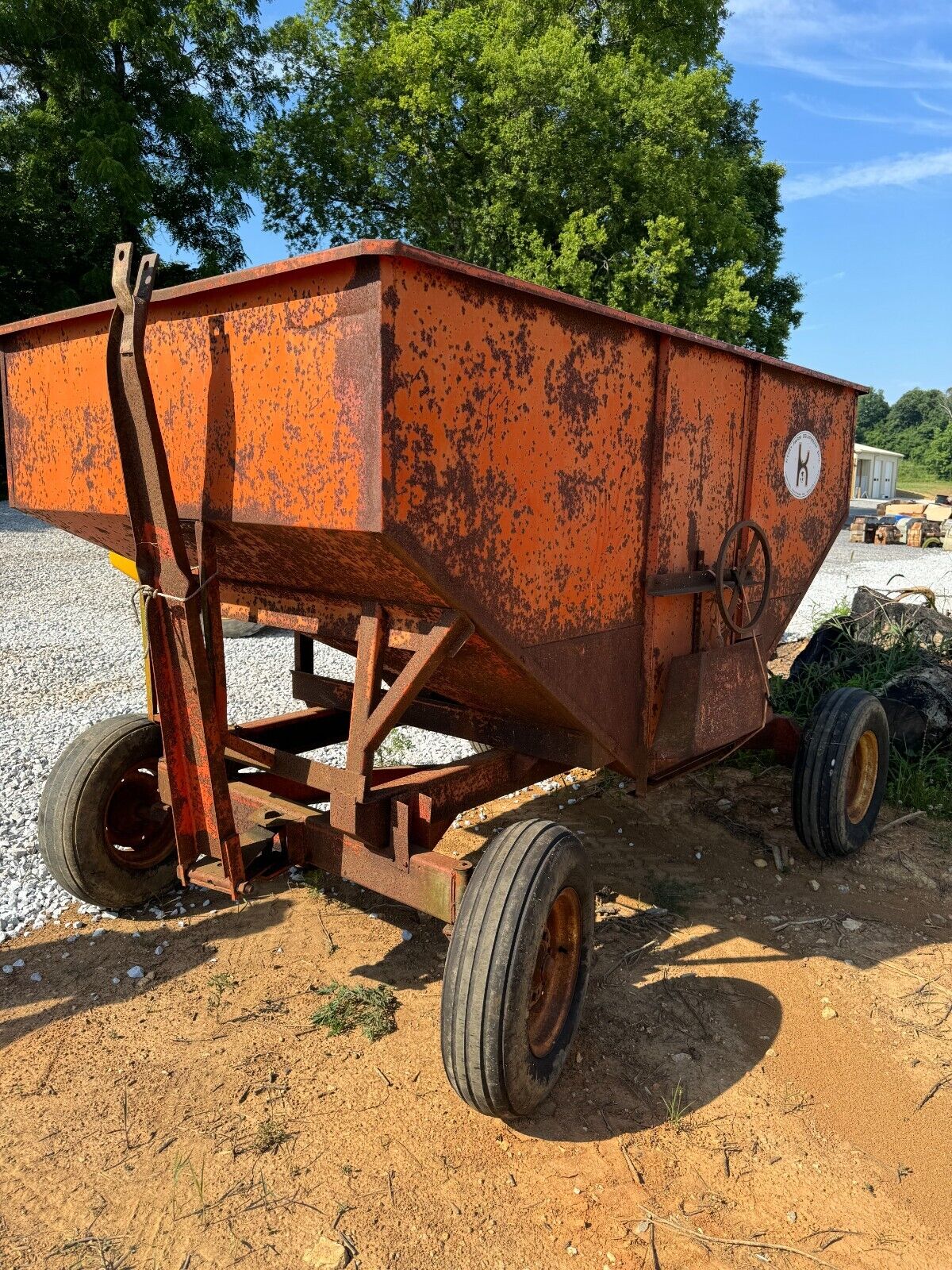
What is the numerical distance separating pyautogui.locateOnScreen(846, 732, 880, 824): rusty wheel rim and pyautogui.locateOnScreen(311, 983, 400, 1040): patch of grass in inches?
100

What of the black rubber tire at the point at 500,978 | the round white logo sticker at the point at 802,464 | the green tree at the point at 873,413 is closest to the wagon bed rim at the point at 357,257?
the round white logo sticker at the point at 802,464

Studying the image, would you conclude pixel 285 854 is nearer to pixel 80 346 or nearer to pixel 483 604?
pixel 483 604

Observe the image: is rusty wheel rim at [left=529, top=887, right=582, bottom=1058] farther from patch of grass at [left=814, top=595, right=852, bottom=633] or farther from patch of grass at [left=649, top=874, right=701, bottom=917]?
patch of grass at [left=814, top=595, right=852, bottom=633]

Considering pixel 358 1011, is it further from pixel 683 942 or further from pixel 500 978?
pixel 683 942

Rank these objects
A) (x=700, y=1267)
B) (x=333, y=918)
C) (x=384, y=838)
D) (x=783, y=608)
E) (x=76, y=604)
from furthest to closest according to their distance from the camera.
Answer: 1. (x=76, y=604)
2. (x=783, y=608)
3. (x=333, y=918)
4. (x=384, y=838)
5. (x=700, y=1267)

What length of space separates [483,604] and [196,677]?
94 centimetres

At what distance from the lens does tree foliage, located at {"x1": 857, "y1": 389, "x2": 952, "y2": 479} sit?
65438mm

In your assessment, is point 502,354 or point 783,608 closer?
point 502,354

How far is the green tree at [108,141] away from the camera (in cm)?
1742

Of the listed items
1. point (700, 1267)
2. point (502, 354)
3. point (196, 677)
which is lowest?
point (700, 1267)

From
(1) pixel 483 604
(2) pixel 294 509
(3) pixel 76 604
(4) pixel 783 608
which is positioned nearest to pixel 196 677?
(2) pixel 294 509

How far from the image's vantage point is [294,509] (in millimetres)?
2459

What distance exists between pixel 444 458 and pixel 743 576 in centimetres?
193

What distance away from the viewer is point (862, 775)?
14.8ft
